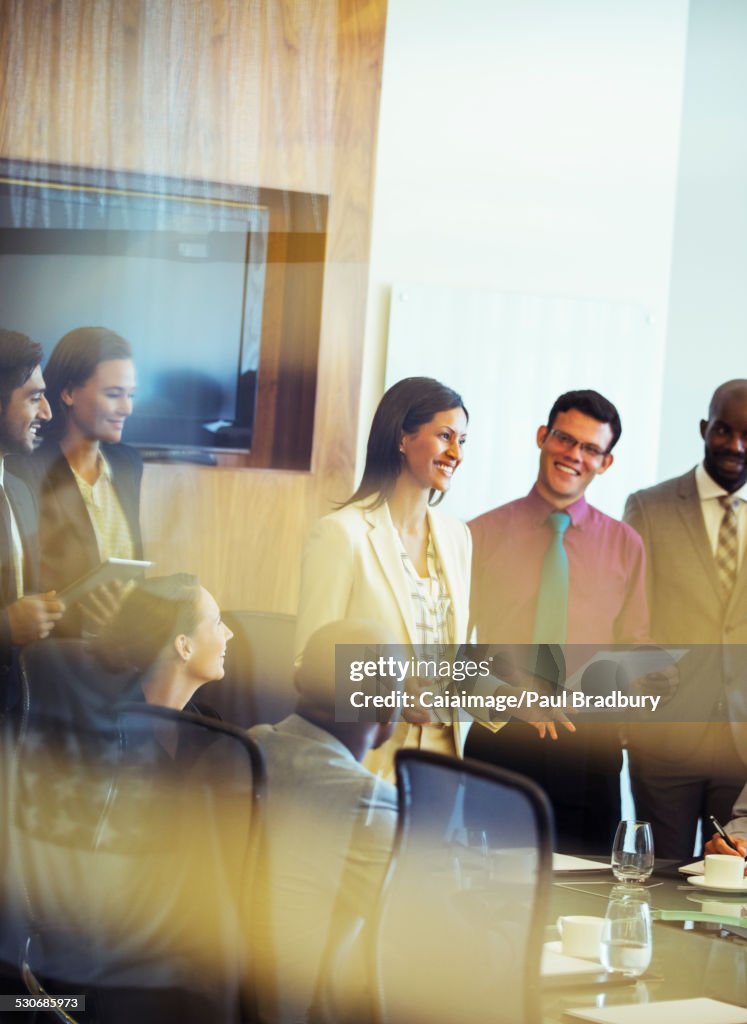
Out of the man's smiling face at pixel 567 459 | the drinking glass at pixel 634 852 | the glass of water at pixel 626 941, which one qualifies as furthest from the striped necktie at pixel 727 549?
the glass of water at pixel 626 941

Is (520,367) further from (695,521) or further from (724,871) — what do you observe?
(724,871)

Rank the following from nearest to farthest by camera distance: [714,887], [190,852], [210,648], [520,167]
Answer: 1. [190,852]
2. [714,887]
3. [210,648]
4. [520,167]

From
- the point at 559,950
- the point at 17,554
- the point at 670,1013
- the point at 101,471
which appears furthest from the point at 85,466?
the point at 670,1013

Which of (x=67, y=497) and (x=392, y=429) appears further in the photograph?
(x=392, y=429)

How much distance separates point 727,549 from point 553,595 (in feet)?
1.11

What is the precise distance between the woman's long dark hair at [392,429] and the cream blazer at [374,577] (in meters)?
0.02

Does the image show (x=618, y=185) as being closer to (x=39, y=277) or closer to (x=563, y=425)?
(x=563, y=425)

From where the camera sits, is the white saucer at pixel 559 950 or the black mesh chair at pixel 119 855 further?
the black mesh chair at pixel 119 855

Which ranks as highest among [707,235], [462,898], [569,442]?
[707,235]

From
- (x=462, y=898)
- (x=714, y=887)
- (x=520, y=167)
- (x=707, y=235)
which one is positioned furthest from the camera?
(x=707, y=235)

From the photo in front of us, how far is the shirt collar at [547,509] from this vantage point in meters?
1.63

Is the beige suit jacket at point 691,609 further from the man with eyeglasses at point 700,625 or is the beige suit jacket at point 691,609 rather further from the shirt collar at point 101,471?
the shirt collar at point 101,471

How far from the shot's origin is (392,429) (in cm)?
152

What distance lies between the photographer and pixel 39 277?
142 cm
